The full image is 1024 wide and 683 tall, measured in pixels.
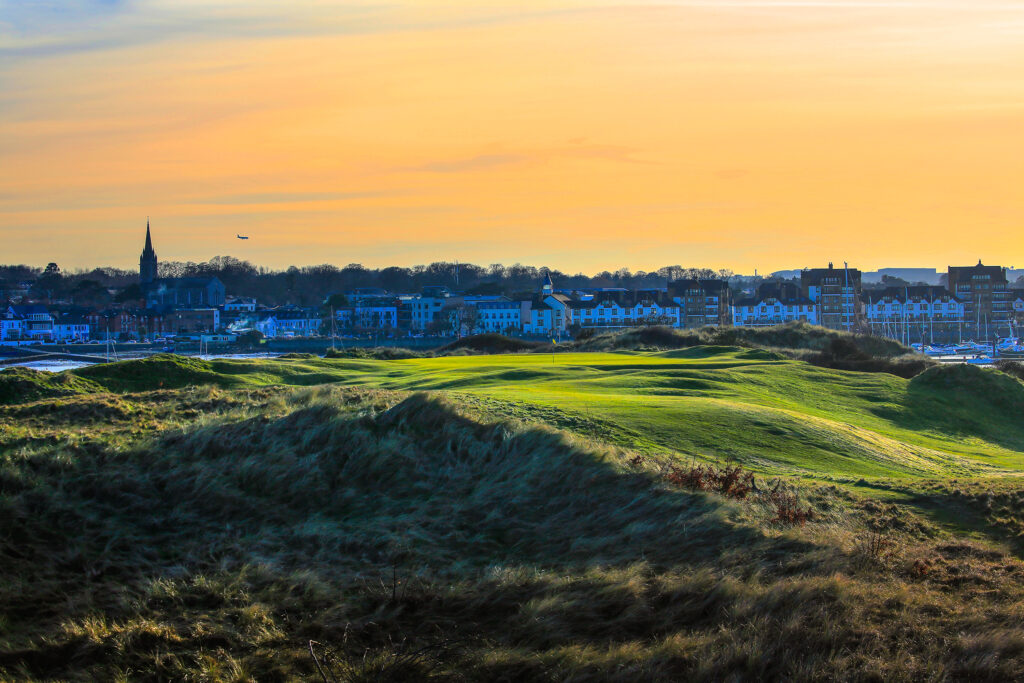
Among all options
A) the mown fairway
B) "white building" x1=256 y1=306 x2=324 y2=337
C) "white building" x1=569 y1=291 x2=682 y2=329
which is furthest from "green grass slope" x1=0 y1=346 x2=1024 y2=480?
"white building" x1=256 y1=306 x2=324 y2=337

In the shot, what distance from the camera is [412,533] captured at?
527 inches

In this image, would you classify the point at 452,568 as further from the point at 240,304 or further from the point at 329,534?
the point at 240,304

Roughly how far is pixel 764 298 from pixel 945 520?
119 m

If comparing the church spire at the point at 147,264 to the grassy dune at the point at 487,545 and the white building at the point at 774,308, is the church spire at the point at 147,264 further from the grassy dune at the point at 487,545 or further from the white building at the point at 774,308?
the grassy dune at the point at 487,545

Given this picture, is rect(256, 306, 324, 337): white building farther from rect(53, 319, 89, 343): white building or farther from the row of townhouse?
the row of townhouse

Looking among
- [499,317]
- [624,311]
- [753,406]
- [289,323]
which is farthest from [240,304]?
[753,406]

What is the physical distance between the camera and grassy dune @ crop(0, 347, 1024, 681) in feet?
31.3

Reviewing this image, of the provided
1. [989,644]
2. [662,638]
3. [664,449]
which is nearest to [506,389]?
[664,449]

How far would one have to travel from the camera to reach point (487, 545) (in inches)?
510

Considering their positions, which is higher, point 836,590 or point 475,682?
point 836,590

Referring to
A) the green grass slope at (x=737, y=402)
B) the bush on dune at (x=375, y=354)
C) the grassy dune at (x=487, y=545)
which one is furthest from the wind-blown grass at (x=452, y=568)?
the bush on dune at (x=375, y=354)

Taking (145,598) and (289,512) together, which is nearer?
(145,598)

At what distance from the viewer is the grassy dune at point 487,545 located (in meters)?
9.55

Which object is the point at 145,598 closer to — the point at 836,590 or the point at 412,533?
the point at 412,533
